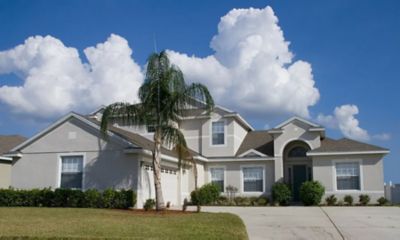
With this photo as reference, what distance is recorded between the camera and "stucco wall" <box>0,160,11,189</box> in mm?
23781

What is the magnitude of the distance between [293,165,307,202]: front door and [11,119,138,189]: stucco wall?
12.3 m

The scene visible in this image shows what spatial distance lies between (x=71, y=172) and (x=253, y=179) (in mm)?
12035

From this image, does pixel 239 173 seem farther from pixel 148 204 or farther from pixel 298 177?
pixel 148 204

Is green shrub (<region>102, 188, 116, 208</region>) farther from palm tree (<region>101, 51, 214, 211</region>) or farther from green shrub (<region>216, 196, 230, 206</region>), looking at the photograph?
green shrub (<region>216, 196, 230, 206</region>)

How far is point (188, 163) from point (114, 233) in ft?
48.2

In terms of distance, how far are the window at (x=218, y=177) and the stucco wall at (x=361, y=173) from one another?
6218 millimetres

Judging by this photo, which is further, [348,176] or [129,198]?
[348,176]

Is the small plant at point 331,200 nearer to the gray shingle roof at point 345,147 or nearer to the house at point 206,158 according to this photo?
the house at point 206,158

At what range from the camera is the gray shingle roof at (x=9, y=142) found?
87.7 feet

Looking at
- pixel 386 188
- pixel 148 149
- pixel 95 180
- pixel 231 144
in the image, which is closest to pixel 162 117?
pixel 148 149

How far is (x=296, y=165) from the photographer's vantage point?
2867cm

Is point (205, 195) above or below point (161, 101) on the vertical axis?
below

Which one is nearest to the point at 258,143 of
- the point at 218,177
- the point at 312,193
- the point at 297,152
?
the point at 297,152

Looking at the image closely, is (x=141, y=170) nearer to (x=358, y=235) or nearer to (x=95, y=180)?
(x=95, y=180)
